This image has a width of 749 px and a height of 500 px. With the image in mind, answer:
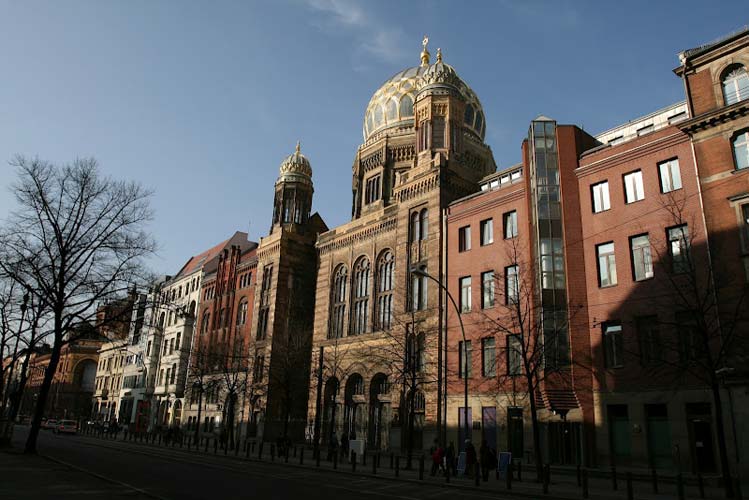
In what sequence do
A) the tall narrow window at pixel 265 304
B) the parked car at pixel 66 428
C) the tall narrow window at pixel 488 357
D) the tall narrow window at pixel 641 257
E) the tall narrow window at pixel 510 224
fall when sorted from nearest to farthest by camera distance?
1. the tall narrow window at pixel 641 257
2. the tall narrow window at pixel 488 357
3. the tall narrow window at pixel 510 224
4. the tall narrow window at pixel 265 304
5. the parked car at pixel 66 428

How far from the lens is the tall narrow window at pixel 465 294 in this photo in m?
35.5

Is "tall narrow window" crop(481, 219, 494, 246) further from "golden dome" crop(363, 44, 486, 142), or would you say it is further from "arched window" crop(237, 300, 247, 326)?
"arched window" crop(237, 300, 247, 326)

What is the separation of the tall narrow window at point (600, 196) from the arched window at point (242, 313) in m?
40.0

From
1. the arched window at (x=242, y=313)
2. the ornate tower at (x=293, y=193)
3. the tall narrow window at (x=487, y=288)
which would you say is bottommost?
the tall narrow window at (x=487, y=288)

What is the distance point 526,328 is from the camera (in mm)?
30062

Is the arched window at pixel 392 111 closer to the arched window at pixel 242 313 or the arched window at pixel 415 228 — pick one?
the arched window at pixel 415 228

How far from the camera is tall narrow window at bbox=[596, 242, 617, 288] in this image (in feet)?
92.4

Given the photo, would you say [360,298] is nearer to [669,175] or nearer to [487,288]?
[487,288]

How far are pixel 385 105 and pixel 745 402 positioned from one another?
46483 millimetres

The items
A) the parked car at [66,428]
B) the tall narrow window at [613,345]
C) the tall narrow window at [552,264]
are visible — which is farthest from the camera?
the parked car at [66,428]

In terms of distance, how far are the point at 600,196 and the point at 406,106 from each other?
33273 millimetres

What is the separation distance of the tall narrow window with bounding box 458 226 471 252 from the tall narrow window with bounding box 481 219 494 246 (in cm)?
114

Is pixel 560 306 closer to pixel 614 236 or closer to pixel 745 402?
pixel 614 236

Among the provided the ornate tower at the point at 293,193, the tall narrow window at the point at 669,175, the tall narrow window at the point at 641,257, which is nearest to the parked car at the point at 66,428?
the ornate tower at the point at 293,193
